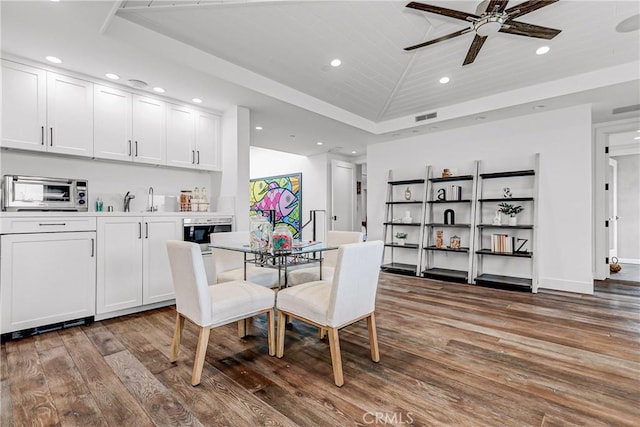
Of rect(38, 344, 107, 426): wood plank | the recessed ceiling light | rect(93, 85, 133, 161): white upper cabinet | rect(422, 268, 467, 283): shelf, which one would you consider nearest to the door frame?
rect(422, 268, 467, 283): shelf

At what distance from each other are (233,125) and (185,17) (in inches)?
59.2

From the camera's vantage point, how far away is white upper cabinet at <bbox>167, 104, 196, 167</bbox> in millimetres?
3762

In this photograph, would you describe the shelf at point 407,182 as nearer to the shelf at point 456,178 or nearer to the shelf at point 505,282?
the shelf at point 456,178

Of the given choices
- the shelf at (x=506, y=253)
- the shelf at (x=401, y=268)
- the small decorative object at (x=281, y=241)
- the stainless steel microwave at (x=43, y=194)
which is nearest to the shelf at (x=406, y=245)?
the shelf at (x=401, y=268)

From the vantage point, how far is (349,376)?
194 cm

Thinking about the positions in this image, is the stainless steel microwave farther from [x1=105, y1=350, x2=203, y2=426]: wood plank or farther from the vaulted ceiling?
[x1=105, y1=350, x2=203, y2=426]: wood plank

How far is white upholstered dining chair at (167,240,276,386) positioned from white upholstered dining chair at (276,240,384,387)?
17cm

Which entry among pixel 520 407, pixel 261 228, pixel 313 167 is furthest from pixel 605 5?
pixel 313 167

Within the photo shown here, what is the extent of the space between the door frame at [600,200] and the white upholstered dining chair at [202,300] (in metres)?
5.46

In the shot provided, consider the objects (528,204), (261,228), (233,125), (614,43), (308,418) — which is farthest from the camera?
(528,204)

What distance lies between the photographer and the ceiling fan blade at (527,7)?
7.41 ft

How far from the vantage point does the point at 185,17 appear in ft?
8.68

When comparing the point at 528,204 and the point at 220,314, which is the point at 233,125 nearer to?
the point at 220,314

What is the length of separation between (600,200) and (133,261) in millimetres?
6712
